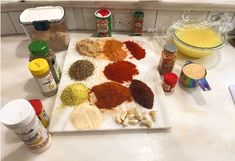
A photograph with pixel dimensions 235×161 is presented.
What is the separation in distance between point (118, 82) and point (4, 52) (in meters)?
0.48

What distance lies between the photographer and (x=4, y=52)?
85 cm

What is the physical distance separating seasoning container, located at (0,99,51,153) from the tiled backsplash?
47cm

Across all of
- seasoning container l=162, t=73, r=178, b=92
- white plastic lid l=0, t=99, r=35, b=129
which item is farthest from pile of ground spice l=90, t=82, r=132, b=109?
white plastic lid l=0, t=99, r=35, b=129

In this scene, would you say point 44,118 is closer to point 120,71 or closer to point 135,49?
point 120,71

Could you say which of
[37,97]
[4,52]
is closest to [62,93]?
[37,97]

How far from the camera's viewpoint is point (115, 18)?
86cm

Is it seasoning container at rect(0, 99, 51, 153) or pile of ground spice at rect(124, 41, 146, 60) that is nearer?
seasoning container at rect(0, 99, 51, 153)

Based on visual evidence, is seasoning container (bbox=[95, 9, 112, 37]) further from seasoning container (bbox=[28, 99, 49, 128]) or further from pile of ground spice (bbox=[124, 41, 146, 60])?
seasoning container (bbox=[28, 99, 49, 128])

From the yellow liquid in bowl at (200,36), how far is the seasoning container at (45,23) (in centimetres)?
42

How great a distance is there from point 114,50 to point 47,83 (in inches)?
10.8

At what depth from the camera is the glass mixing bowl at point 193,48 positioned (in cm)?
75

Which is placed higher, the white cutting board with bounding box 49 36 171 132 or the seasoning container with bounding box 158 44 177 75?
the seasoning container with bounding box 158 44 177 75

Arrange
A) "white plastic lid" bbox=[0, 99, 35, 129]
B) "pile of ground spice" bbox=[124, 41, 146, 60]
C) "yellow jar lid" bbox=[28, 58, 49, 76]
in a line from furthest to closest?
"pile of ground spice" bbox=[124, 41, 146, 60] < "yellow jar lid" bbox=[28, 58, 49, 76] < "white plastic lid" bbox=[0, 99, 35, 129]

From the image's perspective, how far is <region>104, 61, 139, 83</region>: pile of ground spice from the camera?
0.72 m
